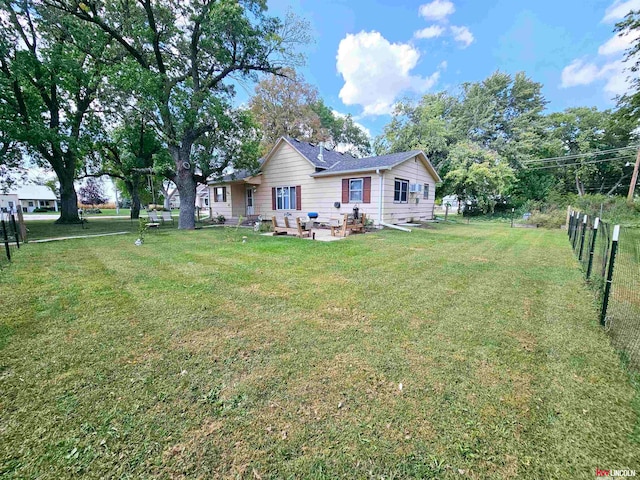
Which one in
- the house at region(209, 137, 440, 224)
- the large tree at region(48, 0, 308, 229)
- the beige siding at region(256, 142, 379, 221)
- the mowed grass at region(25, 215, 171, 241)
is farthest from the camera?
the beige siding at region(256, 142, 379, 221)

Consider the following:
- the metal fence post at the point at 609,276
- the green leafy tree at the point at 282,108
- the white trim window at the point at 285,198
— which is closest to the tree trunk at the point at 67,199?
the white trim window at the point at 285,198

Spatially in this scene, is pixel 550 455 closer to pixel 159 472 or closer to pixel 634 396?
pixel 634 396

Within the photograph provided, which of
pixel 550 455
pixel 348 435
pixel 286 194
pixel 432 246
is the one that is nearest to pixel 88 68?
pixel 286 194

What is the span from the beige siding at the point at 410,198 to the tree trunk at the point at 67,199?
18.9 meters

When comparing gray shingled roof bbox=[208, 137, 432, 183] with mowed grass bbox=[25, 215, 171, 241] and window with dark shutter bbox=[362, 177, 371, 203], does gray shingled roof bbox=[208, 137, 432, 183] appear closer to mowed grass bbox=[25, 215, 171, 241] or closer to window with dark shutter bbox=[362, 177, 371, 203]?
window with dark shutter bbox=[362, 177, 371, 203]

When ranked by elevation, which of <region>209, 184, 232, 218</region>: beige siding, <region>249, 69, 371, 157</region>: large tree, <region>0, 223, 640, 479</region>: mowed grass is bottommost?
<region>0, 223, 640, 479</region>: mowed grass

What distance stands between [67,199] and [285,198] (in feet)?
44.8

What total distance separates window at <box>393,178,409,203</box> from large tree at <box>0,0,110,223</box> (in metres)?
13.9

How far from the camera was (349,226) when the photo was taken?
10758 mm

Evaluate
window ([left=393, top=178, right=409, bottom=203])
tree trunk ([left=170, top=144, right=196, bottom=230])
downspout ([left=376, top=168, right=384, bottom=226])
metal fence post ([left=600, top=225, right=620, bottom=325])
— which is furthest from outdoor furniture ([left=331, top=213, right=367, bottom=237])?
tree trunk ([left=170, top=144, right=196, bottom=230])

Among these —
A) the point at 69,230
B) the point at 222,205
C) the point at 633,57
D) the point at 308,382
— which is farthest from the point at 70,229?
the point at 633,57

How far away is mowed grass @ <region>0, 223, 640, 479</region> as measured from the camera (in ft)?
5.27

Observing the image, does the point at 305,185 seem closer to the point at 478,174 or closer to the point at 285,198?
the point at 285,198

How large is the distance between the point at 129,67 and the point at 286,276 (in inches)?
449
